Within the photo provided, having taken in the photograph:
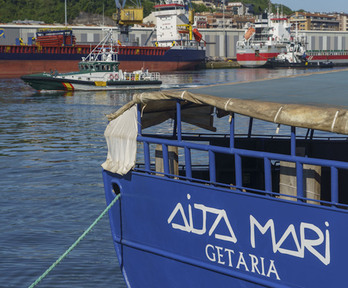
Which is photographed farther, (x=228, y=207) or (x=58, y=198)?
(x=58, y=198)

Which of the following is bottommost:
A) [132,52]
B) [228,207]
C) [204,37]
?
[228,207]

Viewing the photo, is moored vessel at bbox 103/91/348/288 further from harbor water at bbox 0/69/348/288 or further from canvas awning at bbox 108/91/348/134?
harbor water at bbox 0/69/348/288

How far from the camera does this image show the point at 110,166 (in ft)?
32.7

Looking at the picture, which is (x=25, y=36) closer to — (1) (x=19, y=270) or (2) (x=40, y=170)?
(2) (x=40, y=170)

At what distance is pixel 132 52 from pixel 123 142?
8874 centimetres

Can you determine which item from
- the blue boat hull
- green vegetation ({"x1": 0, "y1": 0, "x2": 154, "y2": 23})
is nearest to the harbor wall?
green vegetation ({"x1": 0, "y1": 0, "x2": 154, "y2": 23})

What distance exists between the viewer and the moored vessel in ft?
23.7

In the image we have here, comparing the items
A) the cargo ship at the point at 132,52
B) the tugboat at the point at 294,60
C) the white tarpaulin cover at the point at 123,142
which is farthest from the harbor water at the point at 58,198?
the tugboat at the point at 294,60

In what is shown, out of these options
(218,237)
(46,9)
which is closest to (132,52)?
(46,9)

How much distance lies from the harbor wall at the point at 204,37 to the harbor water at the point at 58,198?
7156 centimetres

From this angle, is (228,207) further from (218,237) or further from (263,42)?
(263,42)

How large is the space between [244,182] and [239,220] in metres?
3.16

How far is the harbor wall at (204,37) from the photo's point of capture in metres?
118

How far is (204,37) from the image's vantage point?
14188 centimetres
